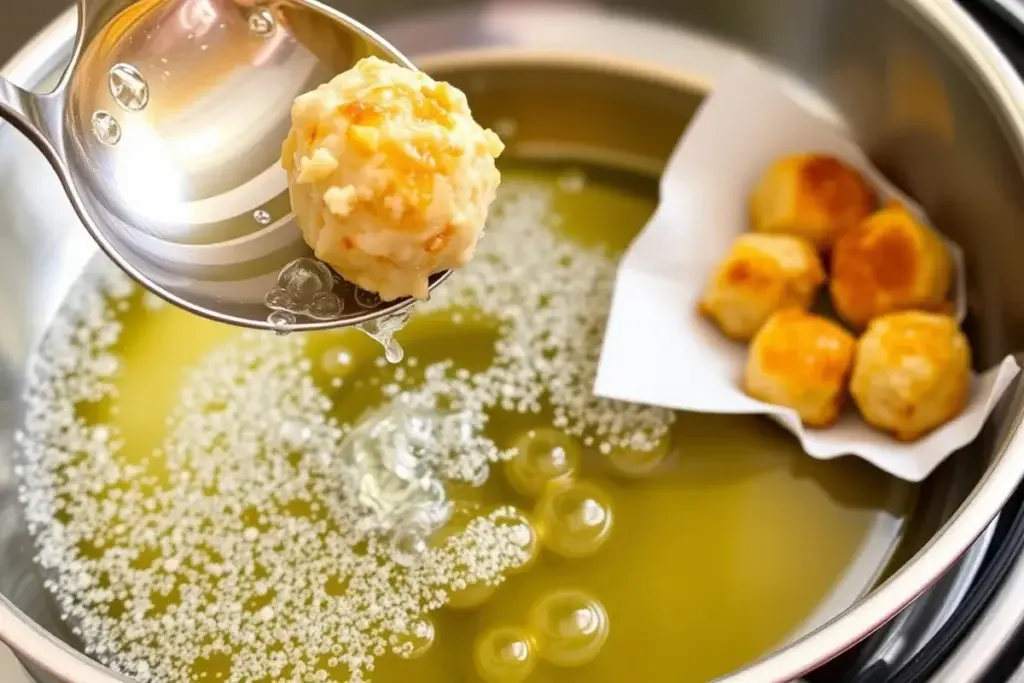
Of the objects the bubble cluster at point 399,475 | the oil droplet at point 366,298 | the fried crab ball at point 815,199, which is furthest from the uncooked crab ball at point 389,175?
the fried crab ball at point 815,199

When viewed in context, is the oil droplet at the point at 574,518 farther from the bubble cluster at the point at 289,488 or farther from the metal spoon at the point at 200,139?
the metal spoon at the point at 200,139

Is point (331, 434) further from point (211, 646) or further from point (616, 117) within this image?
point (616, 117)

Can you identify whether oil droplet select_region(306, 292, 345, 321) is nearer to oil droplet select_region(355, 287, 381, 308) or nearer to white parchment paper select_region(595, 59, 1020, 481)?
oil droplet select_region(355, 287, 381, 308)

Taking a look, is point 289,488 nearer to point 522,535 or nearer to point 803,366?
point 522,535

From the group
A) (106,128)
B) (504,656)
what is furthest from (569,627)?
(106,128)

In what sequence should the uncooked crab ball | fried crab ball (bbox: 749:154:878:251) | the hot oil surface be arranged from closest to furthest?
the uncooked crab ball < the hot oil surface < fried crab ball (bbox: 749:154:878:251)

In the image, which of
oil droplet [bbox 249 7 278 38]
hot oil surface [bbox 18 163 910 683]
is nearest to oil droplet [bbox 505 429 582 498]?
hot oil surface [bbox 18 163 910 683]
